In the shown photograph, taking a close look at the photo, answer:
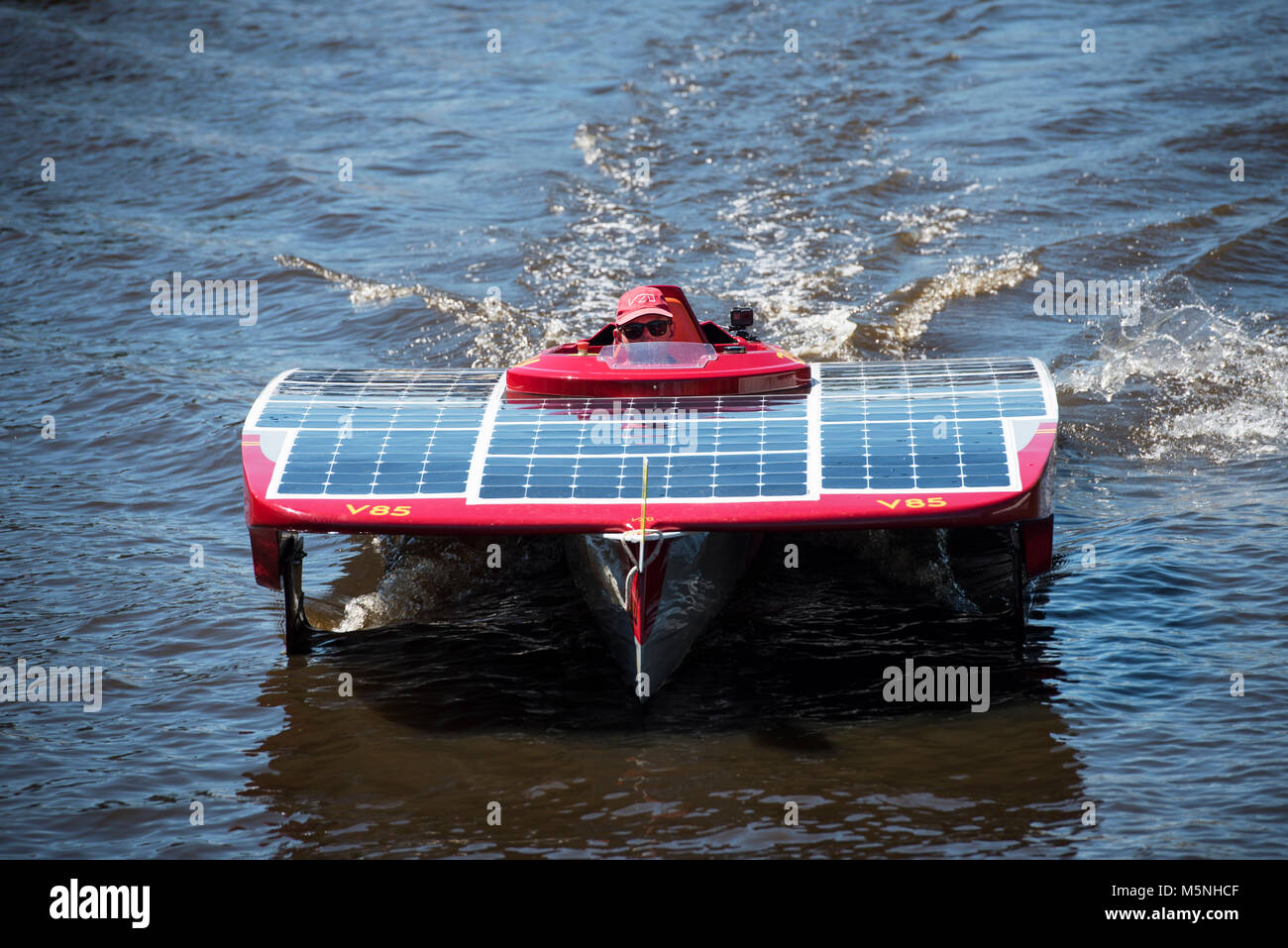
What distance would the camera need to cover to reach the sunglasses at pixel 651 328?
29.5ft

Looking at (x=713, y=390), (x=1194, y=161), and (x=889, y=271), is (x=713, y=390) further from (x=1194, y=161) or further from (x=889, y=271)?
(x=1194, y=161)

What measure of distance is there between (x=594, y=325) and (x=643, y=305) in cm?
399

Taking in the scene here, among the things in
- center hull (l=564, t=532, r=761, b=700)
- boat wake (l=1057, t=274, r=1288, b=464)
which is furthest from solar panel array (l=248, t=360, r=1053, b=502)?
boat wake (l=1057, t=274, r=1288, b=464)

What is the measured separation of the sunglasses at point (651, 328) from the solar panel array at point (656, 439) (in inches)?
39.1

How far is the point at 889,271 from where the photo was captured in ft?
45.9

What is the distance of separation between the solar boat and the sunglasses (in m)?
0.25

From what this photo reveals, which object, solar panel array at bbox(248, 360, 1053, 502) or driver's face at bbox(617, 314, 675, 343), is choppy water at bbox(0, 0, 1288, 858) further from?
driver's face at bbox(617, 314, 675, 343)

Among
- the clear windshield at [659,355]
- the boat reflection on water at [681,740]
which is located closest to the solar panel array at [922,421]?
the clear windshield at [659,355]

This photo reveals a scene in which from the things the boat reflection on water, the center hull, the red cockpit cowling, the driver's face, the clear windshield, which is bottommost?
the boat reflection on water

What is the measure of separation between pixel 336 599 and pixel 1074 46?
15.0 metres

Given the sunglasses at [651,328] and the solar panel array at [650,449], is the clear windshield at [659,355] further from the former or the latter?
the solar panel array at [650,449]

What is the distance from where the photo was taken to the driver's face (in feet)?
29.5
